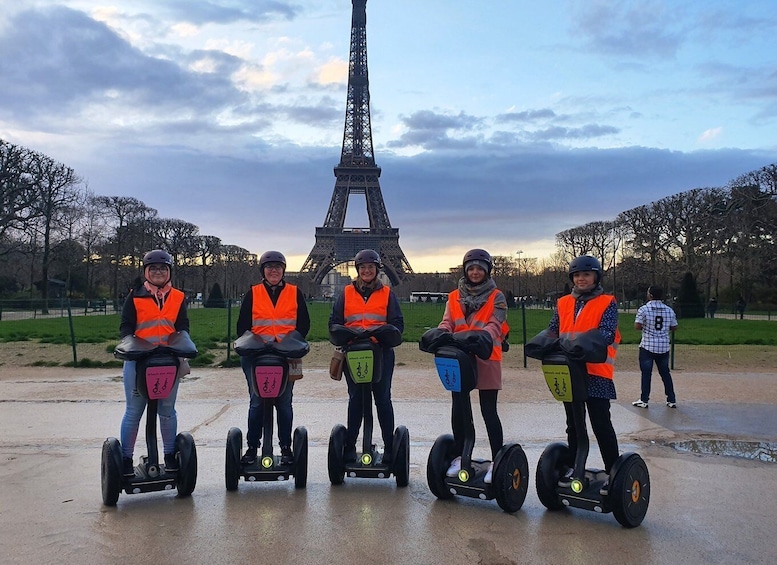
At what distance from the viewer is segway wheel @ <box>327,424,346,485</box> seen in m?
5.10

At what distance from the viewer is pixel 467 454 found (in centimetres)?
466

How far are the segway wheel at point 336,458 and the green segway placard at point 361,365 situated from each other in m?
0.54

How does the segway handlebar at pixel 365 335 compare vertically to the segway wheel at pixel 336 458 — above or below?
above

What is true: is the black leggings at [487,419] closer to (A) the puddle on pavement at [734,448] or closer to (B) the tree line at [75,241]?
(A) the puddle on pavement at [734,448]

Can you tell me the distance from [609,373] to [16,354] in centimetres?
1483

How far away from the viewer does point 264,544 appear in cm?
Answer: 394

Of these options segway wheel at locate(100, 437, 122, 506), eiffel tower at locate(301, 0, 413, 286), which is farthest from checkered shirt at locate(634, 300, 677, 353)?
eiffel tower at locate(301, 0, 413, 286)

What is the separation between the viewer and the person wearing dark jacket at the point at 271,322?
16.5ft

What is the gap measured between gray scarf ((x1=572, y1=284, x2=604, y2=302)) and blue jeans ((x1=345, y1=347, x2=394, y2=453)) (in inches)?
58.5

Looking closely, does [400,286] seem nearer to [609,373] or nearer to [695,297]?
[695,297]

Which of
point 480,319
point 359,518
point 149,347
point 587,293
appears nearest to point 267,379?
point 149,347

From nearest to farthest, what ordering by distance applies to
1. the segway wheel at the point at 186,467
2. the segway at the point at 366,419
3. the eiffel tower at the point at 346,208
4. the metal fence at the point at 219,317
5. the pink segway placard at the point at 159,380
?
1. the pink segway placard at the point at 159,380
2. the segway wheel at the point at 186,467
3. the segway at the point at 366,419
4. the metal fence at the point at 219,317
5. the eiffel tower at the point at 346,208

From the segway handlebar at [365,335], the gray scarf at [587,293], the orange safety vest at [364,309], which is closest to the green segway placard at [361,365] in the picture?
the segway handlebar at [365,335]

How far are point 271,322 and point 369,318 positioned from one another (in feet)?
2.49
